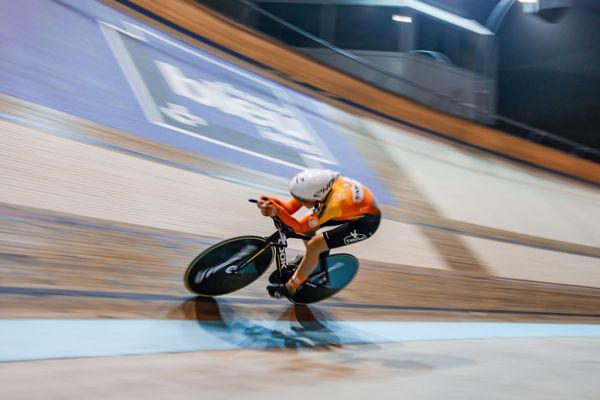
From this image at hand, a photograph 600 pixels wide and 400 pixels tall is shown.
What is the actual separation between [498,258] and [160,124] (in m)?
3.01

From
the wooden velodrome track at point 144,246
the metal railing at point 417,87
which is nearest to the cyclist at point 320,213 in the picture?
the wooden velodrome track at point 144,246

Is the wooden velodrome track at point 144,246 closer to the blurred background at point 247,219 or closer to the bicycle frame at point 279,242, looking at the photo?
the blurred background at point 247,219

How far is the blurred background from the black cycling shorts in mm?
453

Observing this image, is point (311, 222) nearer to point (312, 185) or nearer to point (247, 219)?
point (312, 185)

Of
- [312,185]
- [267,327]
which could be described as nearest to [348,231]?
[312,185]

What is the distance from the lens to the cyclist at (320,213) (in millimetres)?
3029

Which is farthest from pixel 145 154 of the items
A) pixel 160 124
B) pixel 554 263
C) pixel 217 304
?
pixel 554 263

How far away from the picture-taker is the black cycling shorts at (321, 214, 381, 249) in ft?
10.4

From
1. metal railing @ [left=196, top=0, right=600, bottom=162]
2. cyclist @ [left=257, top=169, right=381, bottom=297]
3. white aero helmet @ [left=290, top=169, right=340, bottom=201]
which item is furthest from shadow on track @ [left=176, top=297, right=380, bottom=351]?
metal railing @ [left=196, top=0, right=600, bottom=162]

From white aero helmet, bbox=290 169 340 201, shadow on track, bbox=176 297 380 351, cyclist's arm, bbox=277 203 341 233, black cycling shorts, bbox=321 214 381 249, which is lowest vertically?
shadow on track, bbox=176 297 380 351

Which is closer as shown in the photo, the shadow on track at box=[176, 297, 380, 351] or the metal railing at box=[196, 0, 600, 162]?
the shadow on track at box=[176, 297, 380, 351]

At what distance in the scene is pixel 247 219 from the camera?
13.0 feet

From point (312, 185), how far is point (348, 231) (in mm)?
358

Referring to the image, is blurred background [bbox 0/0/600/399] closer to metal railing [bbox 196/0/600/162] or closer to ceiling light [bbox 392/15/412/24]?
metal railing [bbox 196/0/600/162]
